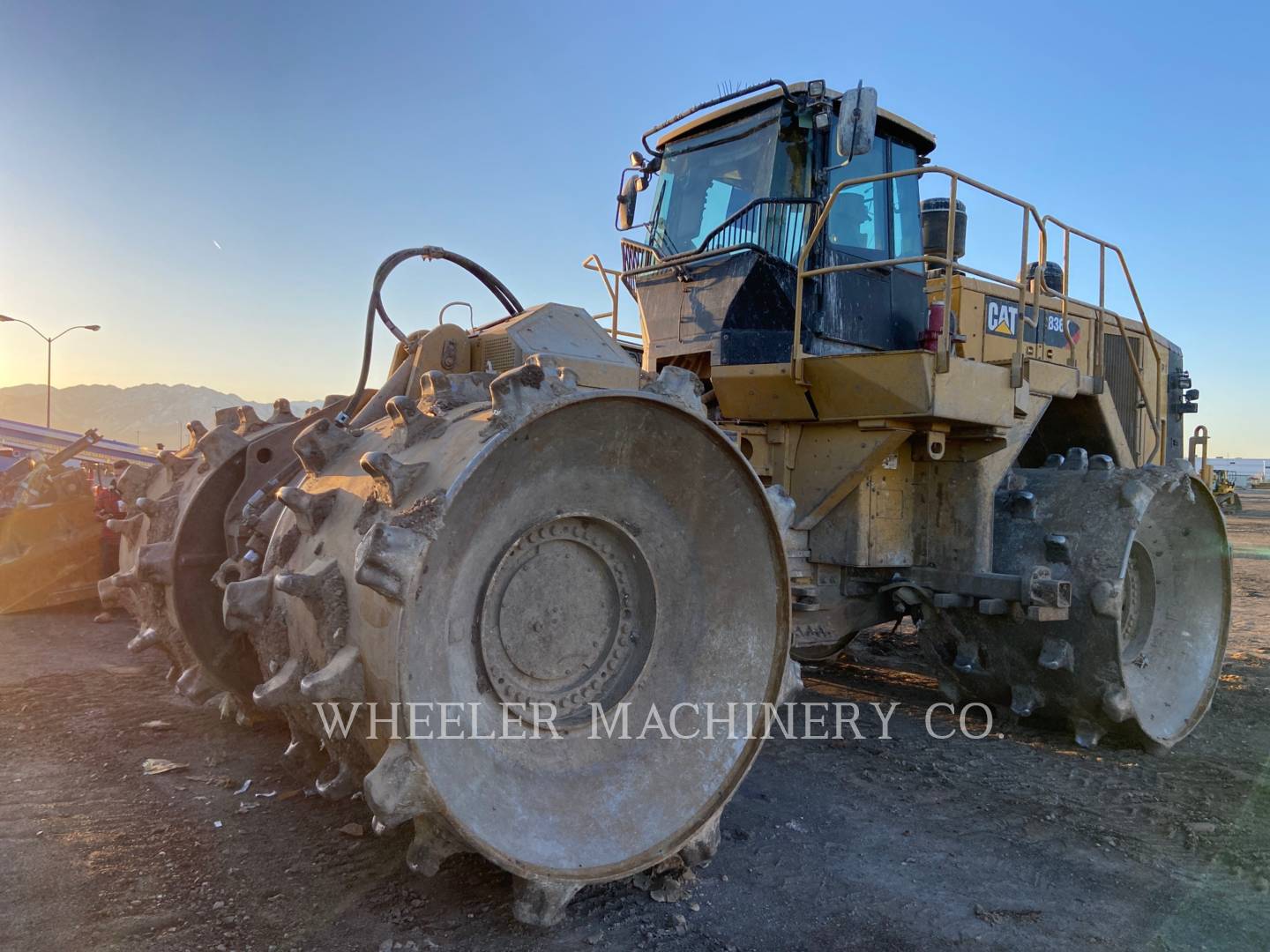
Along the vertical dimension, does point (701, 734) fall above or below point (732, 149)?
below

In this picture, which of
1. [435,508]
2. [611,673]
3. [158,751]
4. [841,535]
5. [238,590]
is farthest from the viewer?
[841,535]

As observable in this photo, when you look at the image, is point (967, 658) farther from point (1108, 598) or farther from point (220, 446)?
point (220, 446)

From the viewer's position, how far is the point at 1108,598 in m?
4.61

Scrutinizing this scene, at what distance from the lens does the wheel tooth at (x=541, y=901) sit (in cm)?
248

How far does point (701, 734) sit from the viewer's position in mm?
3049

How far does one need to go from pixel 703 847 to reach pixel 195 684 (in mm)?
2114

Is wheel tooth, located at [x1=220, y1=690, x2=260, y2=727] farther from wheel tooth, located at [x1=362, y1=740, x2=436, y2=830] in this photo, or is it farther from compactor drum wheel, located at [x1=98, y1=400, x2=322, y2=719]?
wheel tooth, located at [x1=362, y1=740, x2=436, y2=830]

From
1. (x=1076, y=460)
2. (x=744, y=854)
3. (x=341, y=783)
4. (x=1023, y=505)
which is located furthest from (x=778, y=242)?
(x=341, y=783)

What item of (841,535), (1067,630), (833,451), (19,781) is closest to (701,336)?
(833,451)

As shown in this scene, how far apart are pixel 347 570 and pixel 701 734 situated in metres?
1.32

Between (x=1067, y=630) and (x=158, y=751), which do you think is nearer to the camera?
Result: (x=158, y=751)

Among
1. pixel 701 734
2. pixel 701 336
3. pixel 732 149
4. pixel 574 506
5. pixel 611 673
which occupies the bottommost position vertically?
pixel 701 734

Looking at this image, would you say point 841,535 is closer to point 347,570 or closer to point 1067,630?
point 1067,630

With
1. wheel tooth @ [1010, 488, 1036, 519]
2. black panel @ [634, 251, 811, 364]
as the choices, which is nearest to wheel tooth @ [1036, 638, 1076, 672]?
wheel tooth @ [1010, 488, 1036, 519]
